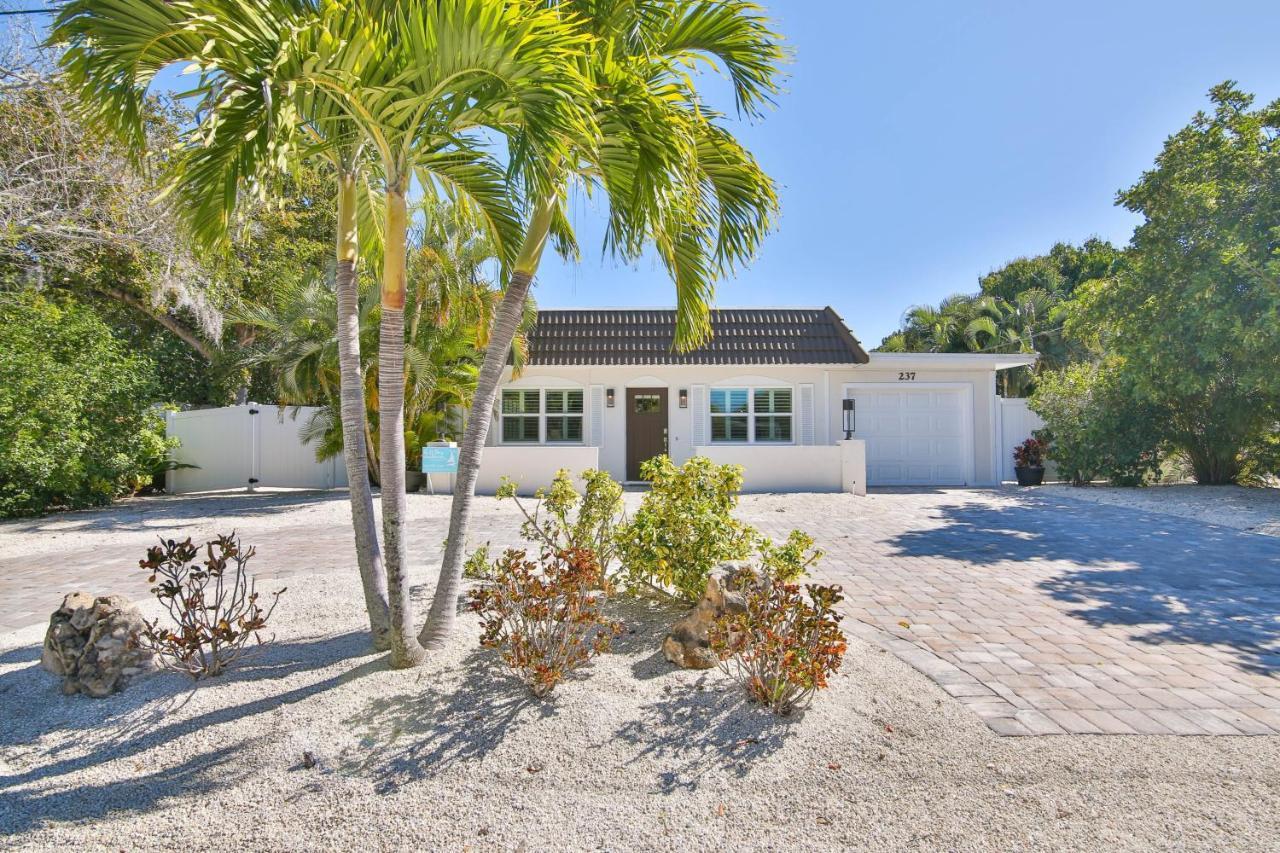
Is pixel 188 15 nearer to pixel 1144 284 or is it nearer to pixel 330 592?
pixel 330 592

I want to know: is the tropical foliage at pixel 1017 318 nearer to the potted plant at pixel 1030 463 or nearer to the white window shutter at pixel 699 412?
the potted plant at pixel 1030 463

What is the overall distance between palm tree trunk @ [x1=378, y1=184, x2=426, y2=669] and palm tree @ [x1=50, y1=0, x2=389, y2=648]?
0.26 metres

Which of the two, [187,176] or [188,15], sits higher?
[188,15]

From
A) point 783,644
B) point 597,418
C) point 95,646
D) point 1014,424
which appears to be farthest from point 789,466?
point 95,646

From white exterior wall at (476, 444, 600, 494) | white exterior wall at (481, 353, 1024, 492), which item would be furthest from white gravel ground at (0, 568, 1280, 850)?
white exterior wall at (481, 353, 1024, 492)

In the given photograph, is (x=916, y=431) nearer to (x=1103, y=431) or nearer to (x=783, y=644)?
(x=1103, y=431)

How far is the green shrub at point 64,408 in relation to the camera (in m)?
9.70

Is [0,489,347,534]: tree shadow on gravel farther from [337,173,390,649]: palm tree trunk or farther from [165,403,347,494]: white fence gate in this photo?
[337,173,390,649]: palm tree trunk

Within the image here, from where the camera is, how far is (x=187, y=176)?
2.94 meters

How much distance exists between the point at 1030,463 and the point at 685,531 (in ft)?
44.9

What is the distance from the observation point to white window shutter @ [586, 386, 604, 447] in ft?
50.2

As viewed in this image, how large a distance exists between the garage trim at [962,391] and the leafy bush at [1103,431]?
5.23 ft

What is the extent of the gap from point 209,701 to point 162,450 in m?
11.3

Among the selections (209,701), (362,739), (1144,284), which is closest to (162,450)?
(209,701)
